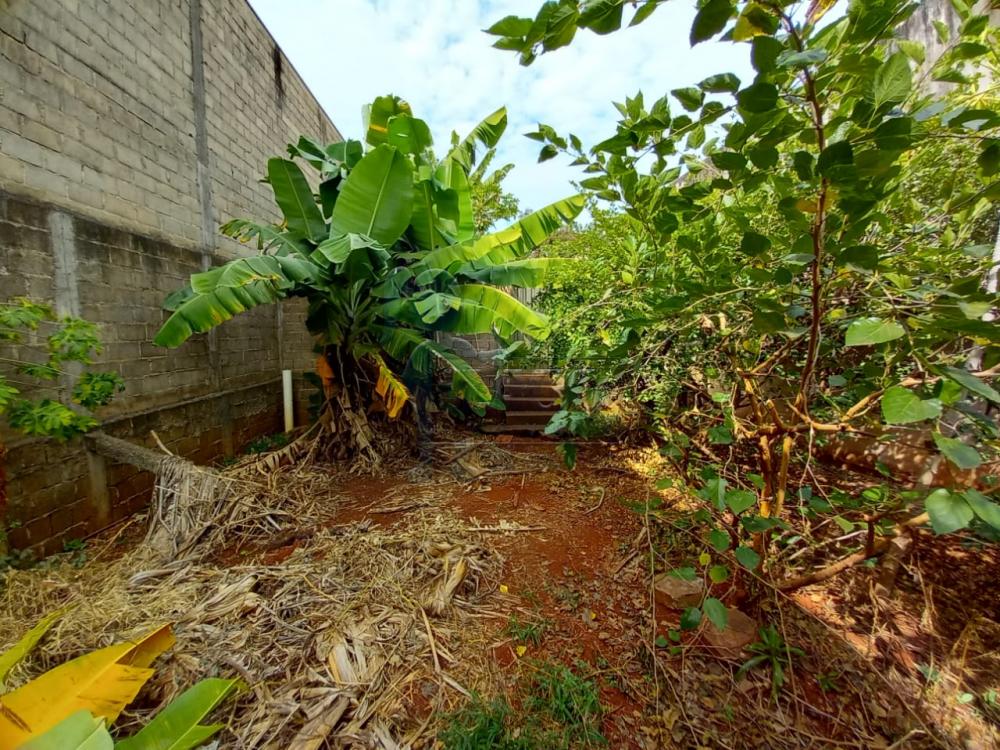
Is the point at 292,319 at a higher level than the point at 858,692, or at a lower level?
higher

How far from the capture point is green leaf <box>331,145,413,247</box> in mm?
3281

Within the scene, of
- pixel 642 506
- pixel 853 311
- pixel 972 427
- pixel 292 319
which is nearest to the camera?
pixel 972 427

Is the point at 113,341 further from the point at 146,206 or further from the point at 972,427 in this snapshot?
the point at 972,427

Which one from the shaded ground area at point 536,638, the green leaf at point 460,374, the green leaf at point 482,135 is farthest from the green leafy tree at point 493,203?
the shaded ground area at point 536,638

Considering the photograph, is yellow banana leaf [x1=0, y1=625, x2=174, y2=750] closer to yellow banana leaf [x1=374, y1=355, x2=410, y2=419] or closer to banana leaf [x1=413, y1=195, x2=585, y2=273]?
yellow banana leaf [x1=374, y1=355, x2=410, y2=419]

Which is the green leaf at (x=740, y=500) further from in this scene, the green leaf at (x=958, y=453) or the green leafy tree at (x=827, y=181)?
the green leaf at (x=958, y=453)

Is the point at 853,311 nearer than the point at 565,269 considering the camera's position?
Yes

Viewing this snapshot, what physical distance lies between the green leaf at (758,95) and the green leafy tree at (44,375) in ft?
9.39

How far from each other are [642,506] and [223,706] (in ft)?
7.76

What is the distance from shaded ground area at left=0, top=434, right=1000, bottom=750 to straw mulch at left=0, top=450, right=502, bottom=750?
10 mm

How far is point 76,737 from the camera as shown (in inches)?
42.8

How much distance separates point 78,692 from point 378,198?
3365mm

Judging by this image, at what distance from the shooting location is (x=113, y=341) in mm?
3064

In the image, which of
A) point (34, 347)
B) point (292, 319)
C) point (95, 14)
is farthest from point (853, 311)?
point (292, 319)
